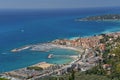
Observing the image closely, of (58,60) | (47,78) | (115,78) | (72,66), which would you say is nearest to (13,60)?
(58,60)

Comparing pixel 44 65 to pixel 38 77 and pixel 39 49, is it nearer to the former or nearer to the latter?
pixel 38 77

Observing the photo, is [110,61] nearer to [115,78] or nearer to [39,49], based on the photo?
[115,78]

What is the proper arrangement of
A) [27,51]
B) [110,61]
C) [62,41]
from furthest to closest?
[62,41], [27,51], [110,61]

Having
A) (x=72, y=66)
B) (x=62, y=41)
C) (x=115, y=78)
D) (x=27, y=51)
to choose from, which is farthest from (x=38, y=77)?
(x=62, y=41)

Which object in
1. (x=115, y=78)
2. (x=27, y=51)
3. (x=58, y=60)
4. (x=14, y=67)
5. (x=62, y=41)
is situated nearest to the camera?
(x=115, y=78)

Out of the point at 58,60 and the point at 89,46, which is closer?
the point at 58,60

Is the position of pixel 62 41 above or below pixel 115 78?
above
